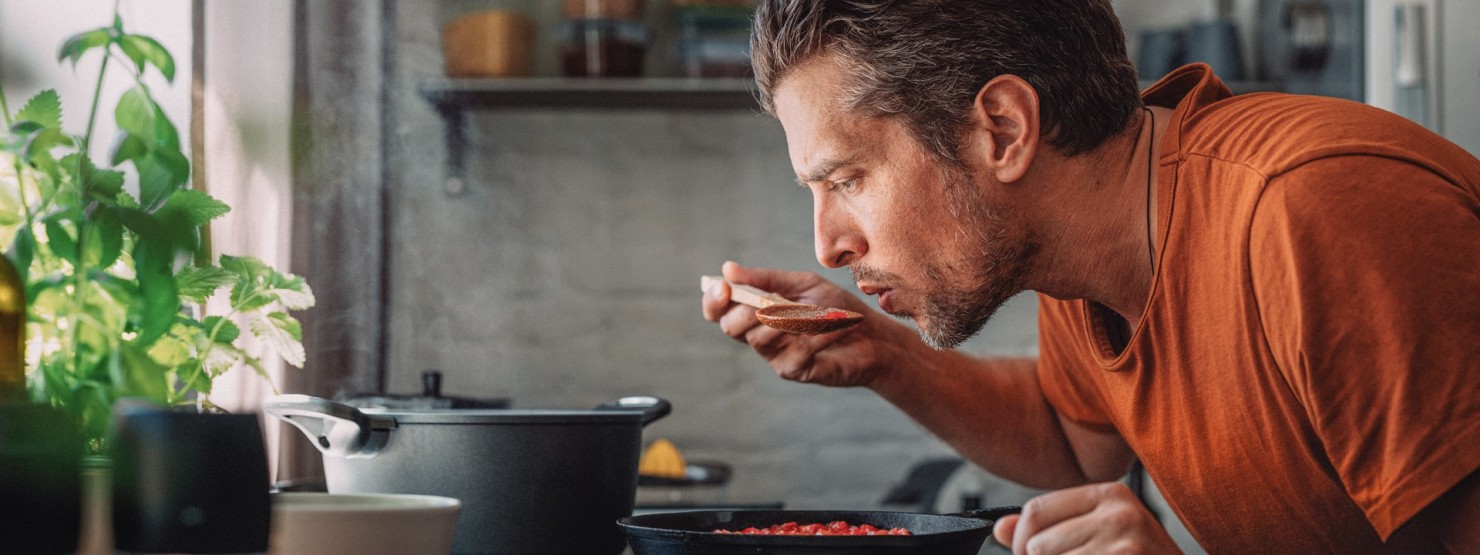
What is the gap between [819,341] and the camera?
1360 mm

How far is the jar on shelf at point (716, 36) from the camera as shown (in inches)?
100

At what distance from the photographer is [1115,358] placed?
1170mm

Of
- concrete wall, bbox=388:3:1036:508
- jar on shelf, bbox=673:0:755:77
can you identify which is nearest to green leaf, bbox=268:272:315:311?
jar on shelf, bbox=673:0:755:77

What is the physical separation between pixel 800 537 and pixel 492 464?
0.83 feet

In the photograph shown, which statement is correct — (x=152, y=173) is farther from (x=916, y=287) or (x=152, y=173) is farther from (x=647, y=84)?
(x=647, y=84)

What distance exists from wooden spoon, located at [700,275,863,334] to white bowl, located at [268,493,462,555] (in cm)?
54

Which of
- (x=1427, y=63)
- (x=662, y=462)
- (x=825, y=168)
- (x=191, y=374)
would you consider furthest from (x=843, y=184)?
(x=1427, y=63)

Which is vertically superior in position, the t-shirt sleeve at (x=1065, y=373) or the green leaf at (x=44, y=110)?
the green leaf at (x=44, y=110)

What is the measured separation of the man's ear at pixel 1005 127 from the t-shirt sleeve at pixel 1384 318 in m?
0.29

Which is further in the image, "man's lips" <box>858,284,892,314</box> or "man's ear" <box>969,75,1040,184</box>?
"man's lips" <box>858,284,892,314</box>

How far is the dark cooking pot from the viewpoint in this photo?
0.87 metres

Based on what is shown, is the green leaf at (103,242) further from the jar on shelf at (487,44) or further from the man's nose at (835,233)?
the jar on shelf at (487,44)

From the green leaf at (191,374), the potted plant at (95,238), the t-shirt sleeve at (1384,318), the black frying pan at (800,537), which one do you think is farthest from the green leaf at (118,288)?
the t-shirt sleeve at (1384,318)

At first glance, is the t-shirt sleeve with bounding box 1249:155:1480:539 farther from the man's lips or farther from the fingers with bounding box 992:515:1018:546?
the man's lips
